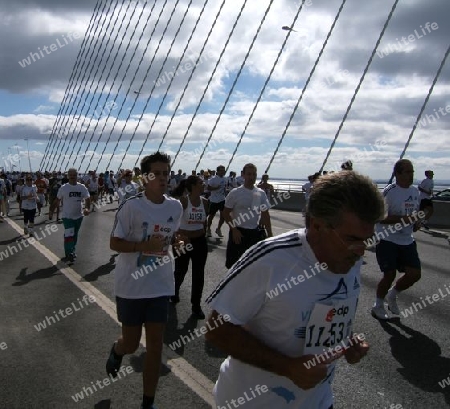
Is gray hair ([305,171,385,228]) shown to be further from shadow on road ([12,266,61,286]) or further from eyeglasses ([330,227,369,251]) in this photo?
shadow on road ([12,266,61,286])

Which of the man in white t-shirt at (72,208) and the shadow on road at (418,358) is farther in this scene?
the man in white t-shirt at (72,208)

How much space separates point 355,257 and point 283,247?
27 centimetres

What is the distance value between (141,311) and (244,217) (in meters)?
3.45

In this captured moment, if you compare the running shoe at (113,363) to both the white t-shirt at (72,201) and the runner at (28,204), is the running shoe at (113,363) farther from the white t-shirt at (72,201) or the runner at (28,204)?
the runner at (28,204)

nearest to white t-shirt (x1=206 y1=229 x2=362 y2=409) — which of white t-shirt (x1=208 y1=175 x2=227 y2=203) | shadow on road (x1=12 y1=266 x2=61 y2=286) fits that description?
shadow on road (x1=12 y1=266 x2=61 y2=286)

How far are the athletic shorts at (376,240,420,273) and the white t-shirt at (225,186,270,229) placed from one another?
179 centimetres

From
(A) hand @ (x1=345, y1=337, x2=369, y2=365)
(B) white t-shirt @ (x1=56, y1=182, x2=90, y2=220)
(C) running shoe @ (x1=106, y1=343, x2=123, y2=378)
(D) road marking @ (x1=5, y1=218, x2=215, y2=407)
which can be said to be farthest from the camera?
Result: (B) white t-shirt @ (x1=56, y1=182, x2=90, y2=220)

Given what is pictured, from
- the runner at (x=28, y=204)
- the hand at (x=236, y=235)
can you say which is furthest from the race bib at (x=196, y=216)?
the runner at (x=28, y=204)

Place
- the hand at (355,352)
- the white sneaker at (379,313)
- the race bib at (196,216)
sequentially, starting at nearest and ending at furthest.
Answer: 1. the hand at (355,352)
2. the white sneaker at (379,313)
3. the race bib at (196,216)

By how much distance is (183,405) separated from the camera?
4.03 m

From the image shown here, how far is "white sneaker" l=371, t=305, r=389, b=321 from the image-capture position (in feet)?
21.4

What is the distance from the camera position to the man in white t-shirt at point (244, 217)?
24.2 ft

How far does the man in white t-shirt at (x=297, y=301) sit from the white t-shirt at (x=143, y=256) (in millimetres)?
2193

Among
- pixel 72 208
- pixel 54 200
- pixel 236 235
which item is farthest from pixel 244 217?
pixel 54 200
